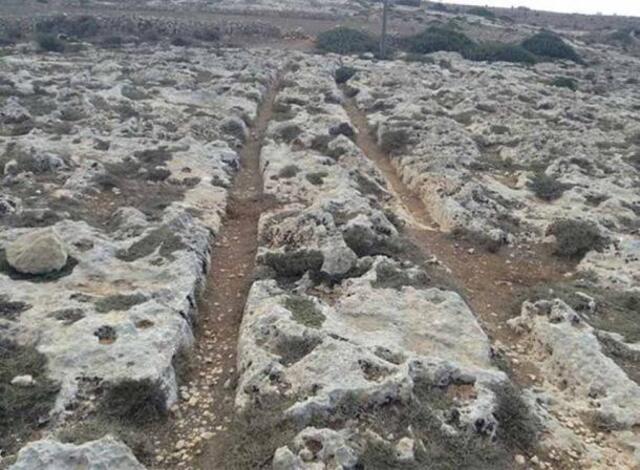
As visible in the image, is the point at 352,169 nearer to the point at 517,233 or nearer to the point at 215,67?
the point at 517,233

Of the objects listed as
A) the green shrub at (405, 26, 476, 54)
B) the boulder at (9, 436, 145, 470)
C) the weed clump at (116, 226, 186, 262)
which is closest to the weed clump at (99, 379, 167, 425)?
the boulder at (9, 436, 145, 470)

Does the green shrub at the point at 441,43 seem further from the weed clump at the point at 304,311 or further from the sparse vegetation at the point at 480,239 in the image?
the weed clump at the point at 304,311

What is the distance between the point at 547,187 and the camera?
1011 inches

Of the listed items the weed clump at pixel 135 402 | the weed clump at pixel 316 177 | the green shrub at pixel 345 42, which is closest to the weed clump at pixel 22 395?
the weed clump at pixel 135 402

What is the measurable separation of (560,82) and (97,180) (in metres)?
40.6

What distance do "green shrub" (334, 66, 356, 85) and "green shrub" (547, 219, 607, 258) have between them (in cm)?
3032

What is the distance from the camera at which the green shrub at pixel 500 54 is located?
6450cm

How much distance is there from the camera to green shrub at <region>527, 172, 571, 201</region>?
25.1 metres

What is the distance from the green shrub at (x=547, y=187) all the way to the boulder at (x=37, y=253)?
1782 cm

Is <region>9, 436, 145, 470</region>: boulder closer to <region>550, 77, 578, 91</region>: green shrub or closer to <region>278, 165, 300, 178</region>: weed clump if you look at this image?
<region>278, 165, 300, 178</region>: weed clump

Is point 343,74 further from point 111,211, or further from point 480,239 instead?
point 111,211

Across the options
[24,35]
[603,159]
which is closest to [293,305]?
[603,159]

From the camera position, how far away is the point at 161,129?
2978 centimetres

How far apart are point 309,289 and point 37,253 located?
21.9ft
